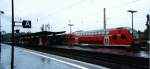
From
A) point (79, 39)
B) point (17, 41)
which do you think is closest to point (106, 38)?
point (79, 39)

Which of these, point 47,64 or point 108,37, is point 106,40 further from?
point 47,64

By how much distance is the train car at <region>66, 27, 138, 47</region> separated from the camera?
37625mm

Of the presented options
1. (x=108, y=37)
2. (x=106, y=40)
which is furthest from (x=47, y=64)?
(x=106, y=40)

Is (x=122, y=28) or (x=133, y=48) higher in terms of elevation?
(x=122, y=28)

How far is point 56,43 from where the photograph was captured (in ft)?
214

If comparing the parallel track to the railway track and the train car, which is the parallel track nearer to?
the railway track

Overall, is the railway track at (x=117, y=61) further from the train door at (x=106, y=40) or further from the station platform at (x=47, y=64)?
the train door at (x=106, y=40)

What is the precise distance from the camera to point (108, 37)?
40.3 metres

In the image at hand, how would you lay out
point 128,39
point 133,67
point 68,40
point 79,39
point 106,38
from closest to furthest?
point 133,67
point 128,39
point 106,38
point 79,39
point 68,40

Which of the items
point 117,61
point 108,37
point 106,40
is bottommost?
point 117,61

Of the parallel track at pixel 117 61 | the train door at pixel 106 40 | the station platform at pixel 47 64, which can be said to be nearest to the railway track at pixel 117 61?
the parallel track at pixel 117 61

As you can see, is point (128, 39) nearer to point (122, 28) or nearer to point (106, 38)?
point (122, 28)

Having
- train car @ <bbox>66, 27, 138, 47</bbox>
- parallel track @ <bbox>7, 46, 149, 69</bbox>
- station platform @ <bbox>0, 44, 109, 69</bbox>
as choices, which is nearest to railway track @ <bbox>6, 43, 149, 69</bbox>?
parallel track @ <bbox>7, 46, 149, 69</bbox>

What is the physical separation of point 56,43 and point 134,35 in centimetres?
2976
